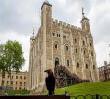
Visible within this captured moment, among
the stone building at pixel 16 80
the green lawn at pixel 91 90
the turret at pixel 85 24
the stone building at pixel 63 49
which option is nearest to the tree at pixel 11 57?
the stone building at pixel 63 49

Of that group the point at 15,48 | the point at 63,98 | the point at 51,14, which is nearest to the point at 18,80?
the point at 15,48

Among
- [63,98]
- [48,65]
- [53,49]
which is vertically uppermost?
[53,49]

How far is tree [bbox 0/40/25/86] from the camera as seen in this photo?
4472cm

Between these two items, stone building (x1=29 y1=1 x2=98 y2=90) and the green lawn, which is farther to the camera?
stone building (x1=29 y1=1 x2=98 y2=90)

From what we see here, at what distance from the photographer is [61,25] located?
4800cm

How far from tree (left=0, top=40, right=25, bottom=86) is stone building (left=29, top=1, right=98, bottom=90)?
4.70m

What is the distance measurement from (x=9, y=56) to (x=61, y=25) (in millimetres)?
14439

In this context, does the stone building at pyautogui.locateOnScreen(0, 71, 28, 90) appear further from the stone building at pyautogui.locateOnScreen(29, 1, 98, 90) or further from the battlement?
the battlement

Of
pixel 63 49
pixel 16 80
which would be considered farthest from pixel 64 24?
pixel 16 80

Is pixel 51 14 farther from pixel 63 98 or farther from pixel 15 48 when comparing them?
pixel 63 98

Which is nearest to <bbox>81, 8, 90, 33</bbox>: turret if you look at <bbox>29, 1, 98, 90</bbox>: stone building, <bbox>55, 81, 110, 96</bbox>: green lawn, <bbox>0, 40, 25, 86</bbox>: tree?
<bbox>29, 1, 98, 90</bbox>: stone building

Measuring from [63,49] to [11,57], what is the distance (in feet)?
39.8

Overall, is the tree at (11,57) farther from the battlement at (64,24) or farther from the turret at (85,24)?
the turret at (85,24)

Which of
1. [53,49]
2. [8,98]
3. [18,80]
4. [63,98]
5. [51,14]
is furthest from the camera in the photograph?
[18,80]
